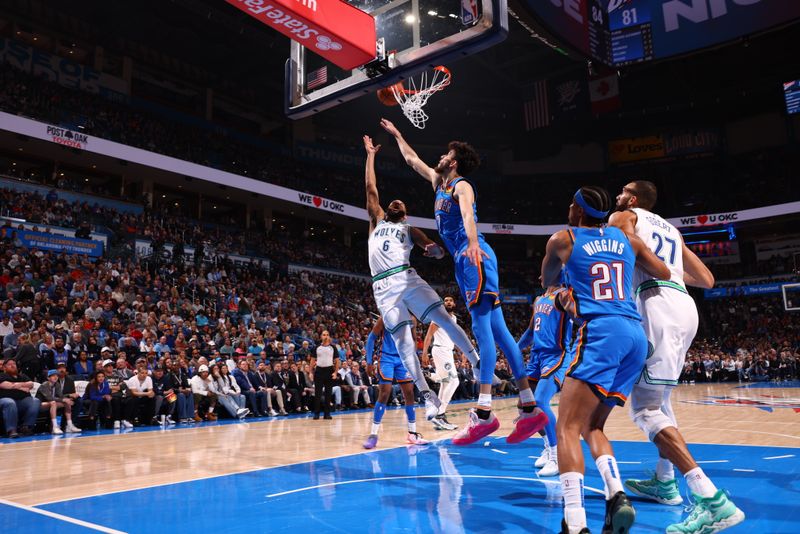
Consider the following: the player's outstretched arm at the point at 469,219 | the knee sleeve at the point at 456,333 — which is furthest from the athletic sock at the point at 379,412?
the player's outstretched arm at the point at 469,219

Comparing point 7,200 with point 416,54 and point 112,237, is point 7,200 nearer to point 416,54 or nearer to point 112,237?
point 112,237

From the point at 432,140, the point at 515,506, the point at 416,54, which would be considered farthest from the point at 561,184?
the point at 515,506

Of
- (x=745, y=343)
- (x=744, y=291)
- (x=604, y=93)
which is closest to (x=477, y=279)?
(x=604, y=93)

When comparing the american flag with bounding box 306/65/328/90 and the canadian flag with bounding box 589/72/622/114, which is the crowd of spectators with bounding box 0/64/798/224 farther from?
the american flag with bounding box 306/65/328/90

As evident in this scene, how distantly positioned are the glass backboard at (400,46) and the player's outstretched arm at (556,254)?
3265mm

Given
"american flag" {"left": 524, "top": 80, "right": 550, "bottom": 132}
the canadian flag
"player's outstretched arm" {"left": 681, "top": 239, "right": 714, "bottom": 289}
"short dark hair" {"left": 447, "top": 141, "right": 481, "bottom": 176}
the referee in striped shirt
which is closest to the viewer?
"player's outstretched arm" {"left": 681, "top": 239, "right": 714, "bottom": 289}

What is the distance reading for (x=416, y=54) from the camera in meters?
6.33

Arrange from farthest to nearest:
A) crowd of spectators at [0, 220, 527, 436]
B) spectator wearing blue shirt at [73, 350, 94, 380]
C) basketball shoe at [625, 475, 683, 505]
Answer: spectator wearing blue shirt at [73, 350, 94, 380], crowd of spectators at [0, 220, 527, 436], basketball shoe at [625, 475, 683, 505]

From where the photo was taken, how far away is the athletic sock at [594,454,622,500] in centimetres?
283

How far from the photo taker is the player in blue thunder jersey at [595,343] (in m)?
2.83

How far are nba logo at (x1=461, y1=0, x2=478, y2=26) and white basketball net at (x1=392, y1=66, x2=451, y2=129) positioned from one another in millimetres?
1019

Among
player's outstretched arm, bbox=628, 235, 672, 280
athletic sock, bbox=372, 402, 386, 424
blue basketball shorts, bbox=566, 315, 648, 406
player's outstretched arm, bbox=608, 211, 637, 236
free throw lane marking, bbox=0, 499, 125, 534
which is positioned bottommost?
free throw lane marking, bbox=0, 499, 125, 534

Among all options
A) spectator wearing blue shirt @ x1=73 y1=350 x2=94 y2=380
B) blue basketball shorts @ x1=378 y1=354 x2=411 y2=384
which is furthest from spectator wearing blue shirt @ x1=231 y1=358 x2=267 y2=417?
blue basketball shorts @ x1=378 y1=354 x2=411 y2=384

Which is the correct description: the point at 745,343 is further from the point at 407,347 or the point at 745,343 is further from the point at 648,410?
the point at 648,410
